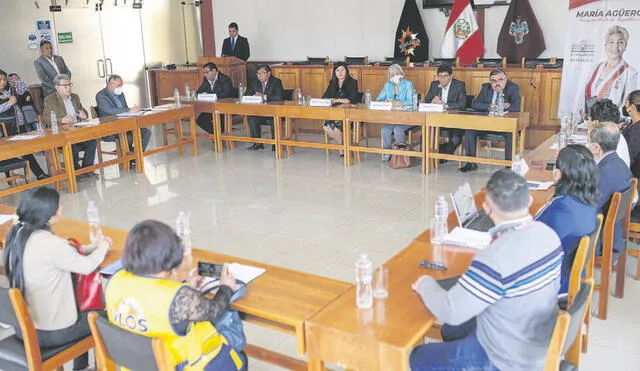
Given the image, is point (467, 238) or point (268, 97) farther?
point (268, 97)

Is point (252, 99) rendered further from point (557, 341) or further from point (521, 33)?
point (557, 341)

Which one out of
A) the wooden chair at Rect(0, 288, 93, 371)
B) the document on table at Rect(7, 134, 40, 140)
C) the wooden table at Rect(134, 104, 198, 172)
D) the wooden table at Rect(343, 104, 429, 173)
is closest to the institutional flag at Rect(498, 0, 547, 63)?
the wooden table at Rect(343, 104, 429, 173)

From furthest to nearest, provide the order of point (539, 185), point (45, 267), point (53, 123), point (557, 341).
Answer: point (53, 123), point (539, 185), point (45, 267), point (557, 341)

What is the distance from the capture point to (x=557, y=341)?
1.99 metres

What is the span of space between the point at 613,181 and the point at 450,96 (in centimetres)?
383

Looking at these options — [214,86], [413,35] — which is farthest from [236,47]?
[413,35]

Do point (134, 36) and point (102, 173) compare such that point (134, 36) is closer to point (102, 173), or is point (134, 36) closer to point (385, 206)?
point (102, 173)

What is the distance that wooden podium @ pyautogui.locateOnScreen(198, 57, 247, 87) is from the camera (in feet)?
32.6

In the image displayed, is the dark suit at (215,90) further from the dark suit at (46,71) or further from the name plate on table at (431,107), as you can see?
the name plate on table at (431,107)

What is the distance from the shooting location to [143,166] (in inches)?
288

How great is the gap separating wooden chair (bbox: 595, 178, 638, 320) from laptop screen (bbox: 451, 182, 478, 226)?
73cm

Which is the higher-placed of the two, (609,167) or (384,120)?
(609,167)

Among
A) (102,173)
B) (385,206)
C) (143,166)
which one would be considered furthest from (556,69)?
(102,173)

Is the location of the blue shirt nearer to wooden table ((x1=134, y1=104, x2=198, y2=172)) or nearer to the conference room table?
the conference room table
